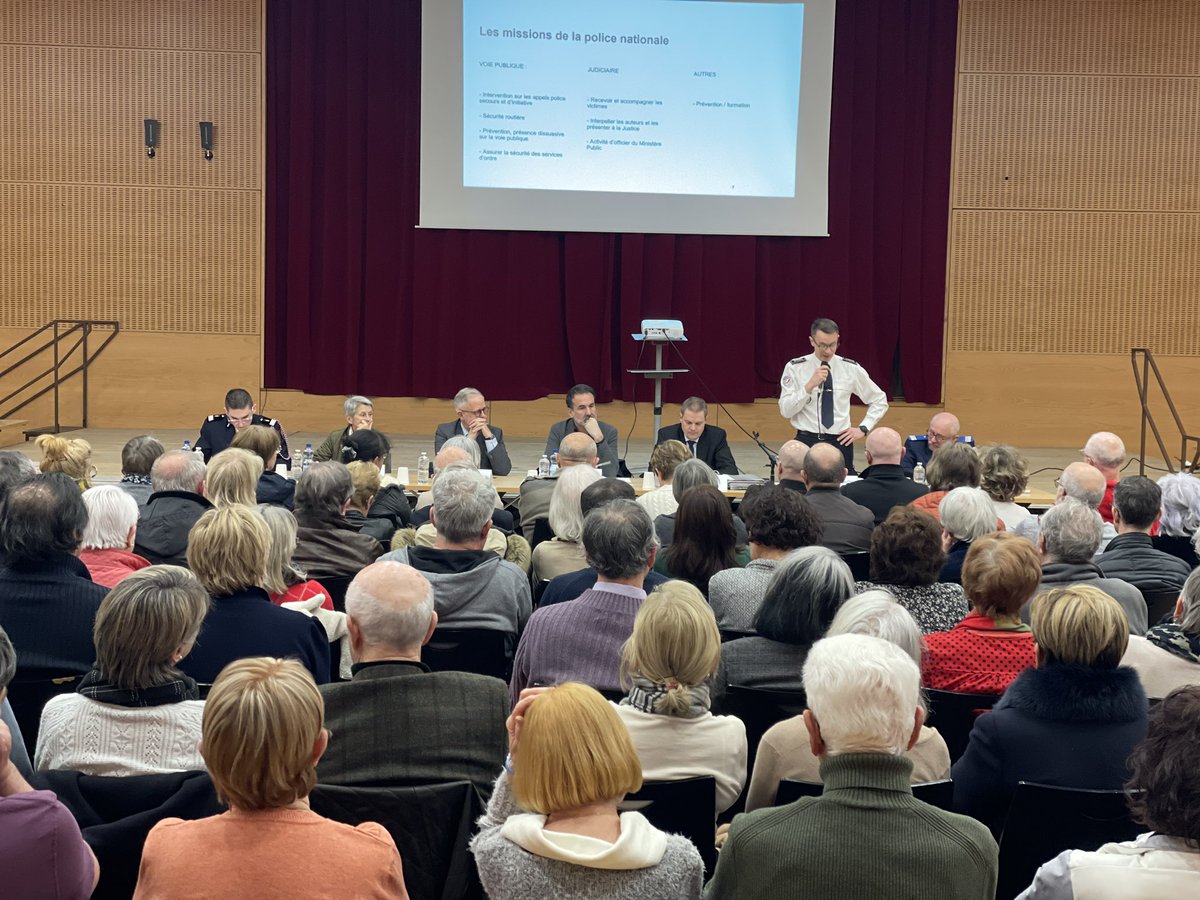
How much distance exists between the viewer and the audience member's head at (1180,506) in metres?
4.98

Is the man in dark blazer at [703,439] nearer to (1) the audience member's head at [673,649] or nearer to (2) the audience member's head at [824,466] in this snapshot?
(2) the audience member's head at [824,466]

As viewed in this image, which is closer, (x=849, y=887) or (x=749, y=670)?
(x=849, y=887)

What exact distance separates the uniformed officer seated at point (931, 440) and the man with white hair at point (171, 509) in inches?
155

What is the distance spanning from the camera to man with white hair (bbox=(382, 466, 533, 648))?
3.68m

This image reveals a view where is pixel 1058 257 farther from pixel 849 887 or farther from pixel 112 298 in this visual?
pixel 849 887

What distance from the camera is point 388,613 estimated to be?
2.59 meters

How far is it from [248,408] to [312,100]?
4.44 metres

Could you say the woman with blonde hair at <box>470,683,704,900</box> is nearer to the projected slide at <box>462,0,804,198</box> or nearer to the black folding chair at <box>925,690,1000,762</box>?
the black folding chair at <box>925,690,1000,762</box>

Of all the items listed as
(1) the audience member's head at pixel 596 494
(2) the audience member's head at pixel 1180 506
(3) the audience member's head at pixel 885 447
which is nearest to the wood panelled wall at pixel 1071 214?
(3) the audience member's head at pixel 885 447

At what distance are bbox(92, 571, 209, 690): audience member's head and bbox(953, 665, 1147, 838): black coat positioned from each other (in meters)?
1.58

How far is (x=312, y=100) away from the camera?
10.8 m

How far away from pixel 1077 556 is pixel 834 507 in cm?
122

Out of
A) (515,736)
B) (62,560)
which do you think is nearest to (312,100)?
(62,560)

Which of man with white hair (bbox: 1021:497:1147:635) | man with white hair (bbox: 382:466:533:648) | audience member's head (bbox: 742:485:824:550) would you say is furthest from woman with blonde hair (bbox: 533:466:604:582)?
man with white hair (bbox: 1021:497:1147:635)
